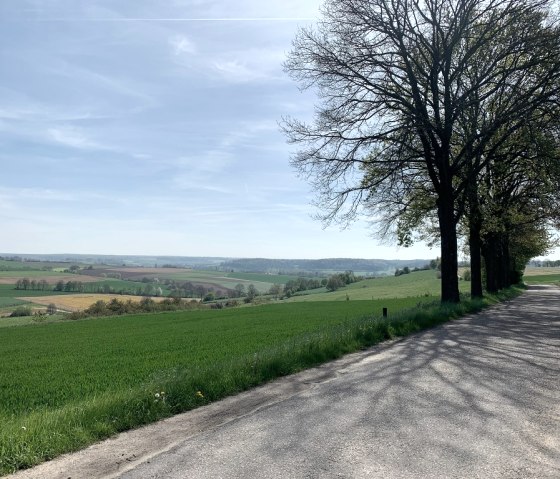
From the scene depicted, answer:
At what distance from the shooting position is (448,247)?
1966 cm

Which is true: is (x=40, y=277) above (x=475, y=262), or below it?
below

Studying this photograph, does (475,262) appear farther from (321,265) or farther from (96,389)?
(321,265)

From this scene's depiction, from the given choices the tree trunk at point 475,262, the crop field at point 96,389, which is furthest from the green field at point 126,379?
the tree trunk at point 475,262

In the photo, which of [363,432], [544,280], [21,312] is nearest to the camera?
[363,432]

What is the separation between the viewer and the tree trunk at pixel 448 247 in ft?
64.3

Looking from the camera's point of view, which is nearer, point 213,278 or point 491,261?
point 491,261

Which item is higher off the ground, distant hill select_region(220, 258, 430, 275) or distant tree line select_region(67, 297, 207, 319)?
distant hill select_region(220, 258, 430, 275)

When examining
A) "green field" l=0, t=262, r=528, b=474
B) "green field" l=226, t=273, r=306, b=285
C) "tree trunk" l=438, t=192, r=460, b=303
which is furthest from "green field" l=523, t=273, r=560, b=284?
"green field" l=0, t=262, r=528, b=474

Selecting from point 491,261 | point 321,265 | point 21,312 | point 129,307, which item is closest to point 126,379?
point 491,261

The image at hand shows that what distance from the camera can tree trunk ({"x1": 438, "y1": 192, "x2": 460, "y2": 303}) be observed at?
19594 mm

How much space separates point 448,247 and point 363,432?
628 inches

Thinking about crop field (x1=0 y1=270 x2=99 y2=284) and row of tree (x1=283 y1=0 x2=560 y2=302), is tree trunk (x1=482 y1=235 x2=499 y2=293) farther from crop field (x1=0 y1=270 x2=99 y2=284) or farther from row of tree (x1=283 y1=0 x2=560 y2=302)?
crop field (x1=0 y1=270 x2=99 y2=284)

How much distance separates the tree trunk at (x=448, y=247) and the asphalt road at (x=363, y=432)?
11535 millimetres

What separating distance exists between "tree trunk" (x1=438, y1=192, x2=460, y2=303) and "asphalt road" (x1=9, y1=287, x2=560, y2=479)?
37.8 ft
